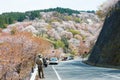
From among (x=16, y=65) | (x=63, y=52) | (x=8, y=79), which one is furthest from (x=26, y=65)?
(x=63, y=52)

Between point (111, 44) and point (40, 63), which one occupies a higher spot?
point (40, 63)

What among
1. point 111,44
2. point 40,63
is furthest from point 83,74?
point 111,44

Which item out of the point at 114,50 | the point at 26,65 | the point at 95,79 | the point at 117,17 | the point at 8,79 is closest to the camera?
the point at 95,79

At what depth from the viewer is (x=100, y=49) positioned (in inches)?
2485

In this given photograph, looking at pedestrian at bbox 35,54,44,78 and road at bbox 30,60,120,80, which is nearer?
pedestrian at bbox 35,54,44,78

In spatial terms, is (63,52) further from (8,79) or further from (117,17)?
(8,79)

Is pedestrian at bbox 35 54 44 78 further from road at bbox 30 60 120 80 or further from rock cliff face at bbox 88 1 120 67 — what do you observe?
rock cliff face at bbox 88 1 120 67

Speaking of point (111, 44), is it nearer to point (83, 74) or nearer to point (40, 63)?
point (83, 74)

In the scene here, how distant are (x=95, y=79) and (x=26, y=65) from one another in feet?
83.5

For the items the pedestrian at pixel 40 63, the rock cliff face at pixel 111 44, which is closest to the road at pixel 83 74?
the pedestrian at pixel 40 63

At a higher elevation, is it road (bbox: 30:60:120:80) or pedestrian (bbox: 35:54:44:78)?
pedestrian (bbox: 35:54:44:78)

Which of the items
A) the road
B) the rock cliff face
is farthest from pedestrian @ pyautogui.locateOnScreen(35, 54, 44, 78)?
the rock cliff face

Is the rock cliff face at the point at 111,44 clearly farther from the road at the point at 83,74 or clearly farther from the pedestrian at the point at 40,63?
the pedestrian at the point at 40,63

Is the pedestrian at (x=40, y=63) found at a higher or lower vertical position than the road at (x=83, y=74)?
higher
